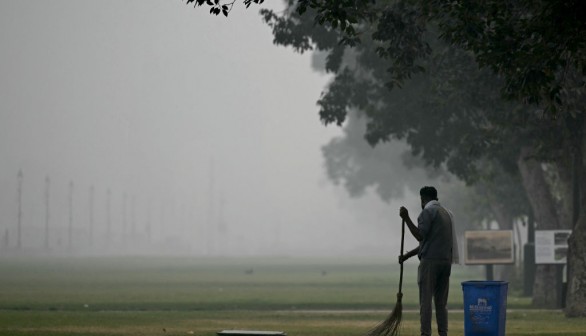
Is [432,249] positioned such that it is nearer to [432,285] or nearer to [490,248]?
[432,285]

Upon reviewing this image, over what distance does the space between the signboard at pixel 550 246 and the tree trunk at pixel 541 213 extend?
1746 millimetres

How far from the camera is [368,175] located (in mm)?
106188

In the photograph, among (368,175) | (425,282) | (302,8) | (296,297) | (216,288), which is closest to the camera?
(425,282)

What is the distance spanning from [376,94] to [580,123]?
11.7 metres

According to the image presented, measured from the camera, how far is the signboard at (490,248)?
41.5 m

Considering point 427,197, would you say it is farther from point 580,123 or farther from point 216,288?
point 216,288

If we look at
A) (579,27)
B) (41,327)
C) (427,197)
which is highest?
(579,27)

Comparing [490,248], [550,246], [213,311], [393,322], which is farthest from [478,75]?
[393,322]

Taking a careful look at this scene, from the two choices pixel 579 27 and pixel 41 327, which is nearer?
pixel 579 27

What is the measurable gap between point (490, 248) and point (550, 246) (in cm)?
319

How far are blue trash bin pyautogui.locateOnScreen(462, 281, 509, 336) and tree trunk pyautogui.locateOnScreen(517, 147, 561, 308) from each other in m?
21.5

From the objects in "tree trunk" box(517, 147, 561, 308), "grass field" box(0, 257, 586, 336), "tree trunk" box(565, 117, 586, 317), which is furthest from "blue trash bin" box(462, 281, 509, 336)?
"tree trunk" box(517, 147, 561, 308)

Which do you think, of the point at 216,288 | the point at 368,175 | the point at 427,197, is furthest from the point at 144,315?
the point at 368,175

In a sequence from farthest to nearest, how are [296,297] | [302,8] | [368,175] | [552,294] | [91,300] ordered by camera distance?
[368,175] < [296,297] < [91,300] < [552,294] < [302,8]
